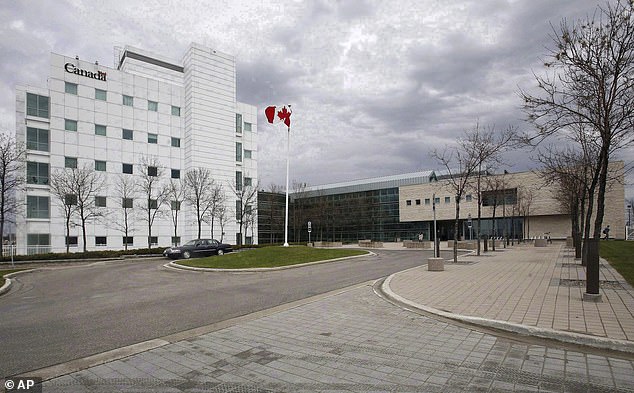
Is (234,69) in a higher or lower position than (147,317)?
higher

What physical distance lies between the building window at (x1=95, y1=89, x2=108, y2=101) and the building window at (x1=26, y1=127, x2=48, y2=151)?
6.77 meters

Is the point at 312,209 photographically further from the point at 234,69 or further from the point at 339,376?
the point at 339,376

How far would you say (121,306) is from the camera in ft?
34.1

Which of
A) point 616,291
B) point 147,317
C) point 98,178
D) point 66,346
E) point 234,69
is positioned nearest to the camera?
point 66,346

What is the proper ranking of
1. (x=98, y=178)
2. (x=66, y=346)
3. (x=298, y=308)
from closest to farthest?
(x=66, y=346) < (x=298, y=308) < (x=98, y=178)

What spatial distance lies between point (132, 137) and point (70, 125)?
6553 mm

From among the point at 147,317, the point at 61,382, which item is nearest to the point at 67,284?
the point at 147,317

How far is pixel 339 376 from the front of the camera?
5016mm

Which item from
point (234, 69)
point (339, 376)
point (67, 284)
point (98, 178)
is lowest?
point (67, 284)

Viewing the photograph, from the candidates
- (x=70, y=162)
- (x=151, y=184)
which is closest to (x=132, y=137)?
(x=151, y=184)

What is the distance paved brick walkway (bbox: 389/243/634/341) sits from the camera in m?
7.19

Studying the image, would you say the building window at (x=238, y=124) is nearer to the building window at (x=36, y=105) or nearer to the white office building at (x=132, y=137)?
the white office building at (x=132, y=137)

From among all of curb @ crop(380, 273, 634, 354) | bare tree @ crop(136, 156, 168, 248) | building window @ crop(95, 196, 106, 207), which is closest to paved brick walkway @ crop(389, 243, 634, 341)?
curb @ crop(380, 273, 634, 354)

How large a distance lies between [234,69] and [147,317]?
53.9m
